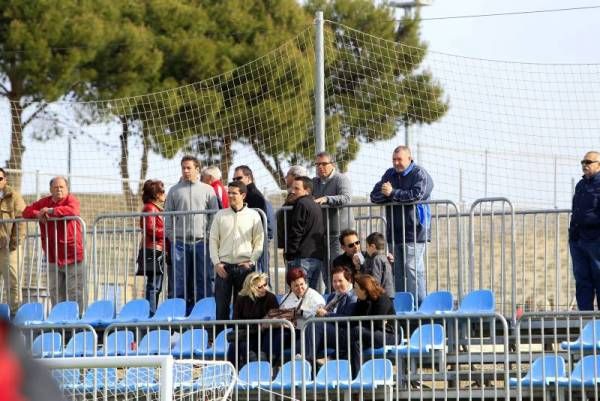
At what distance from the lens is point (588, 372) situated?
29.6 ft

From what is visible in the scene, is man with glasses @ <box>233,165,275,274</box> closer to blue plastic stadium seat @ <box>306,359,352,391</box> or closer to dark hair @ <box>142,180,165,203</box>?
dark hair @ <box>142,180,165,203</box>

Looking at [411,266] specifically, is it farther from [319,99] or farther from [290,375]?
[319,99]

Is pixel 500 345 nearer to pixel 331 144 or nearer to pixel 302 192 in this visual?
pixel 302 192

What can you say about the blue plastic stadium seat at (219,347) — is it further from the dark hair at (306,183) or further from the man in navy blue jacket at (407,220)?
the man in navy blue jacket at (407,220)

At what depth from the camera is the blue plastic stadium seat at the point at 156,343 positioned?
10.5 meters

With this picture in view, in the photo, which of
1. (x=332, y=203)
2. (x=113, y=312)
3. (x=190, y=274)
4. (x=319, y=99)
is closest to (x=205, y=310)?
(x=190, y=274)

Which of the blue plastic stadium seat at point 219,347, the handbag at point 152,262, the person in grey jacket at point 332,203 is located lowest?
the blue plastic stadium seat at point 219,347

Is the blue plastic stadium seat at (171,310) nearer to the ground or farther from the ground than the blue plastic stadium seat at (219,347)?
farther from the ground

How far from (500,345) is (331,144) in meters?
8.08

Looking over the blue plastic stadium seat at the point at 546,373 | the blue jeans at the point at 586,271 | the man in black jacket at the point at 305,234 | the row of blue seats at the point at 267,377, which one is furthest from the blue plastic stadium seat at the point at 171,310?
the blue jeans at the point at 586,271

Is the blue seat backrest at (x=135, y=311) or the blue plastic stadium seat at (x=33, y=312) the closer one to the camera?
the blue seat backrest at (x=135, y=311)

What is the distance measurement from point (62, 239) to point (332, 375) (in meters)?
3.82

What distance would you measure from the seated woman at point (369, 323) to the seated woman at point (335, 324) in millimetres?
96

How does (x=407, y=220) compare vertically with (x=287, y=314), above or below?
above
